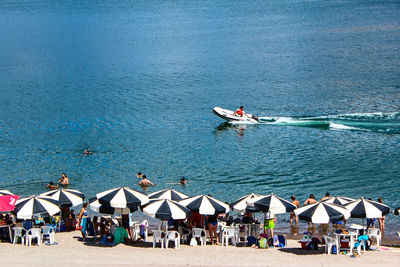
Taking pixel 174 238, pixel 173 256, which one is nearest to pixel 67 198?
pixel 174 238

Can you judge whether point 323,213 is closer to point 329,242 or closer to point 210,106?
point 329,242

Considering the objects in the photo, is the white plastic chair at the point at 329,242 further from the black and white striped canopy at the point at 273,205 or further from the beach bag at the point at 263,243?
the beach bag at the point at 263,243

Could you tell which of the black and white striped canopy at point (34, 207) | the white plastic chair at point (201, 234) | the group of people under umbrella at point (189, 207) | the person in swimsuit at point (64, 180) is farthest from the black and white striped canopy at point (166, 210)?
the person in swimsuit at point (64, 180)

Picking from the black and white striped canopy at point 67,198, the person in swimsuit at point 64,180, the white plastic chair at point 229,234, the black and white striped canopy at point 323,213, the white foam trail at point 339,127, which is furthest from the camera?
the white foam trail at point 339,127

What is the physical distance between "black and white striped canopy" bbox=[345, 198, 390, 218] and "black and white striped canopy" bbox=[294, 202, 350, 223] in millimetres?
680

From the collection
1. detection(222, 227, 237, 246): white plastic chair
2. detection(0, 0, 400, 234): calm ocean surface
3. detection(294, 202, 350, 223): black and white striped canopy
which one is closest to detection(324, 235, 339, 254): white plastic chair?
detection(294, 202, 350, 223): black and white striped canopy

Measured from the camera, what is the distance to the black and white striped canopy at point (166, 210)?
21250mm

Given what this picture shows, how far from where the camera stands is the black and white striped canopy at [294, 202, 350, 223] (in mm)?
20625

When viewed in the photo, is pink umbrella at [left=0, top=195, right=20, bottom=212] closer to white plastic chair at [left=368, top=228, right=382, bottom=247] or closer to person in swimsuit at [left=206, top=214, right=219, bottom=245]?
person in swimsuit at [left=206, top=214, right=219, bottom=245]

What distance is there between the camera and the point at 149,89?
6362 cm

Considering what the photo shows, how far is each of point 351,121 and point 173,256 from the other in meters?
30.3

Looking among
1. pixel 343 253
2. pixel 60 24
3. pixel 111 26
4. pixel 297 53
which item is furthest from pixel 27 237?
pixel 60 24

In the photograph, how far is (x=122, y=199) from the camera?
21875mm

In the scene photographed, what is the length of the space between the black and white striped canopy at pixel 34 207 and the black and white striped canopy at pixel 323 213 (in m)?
10.2
